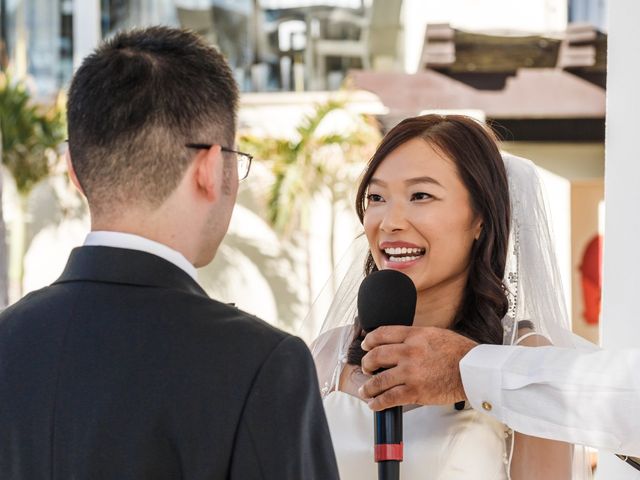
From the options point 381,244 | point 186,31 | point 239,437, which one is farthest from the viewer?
point 381,244

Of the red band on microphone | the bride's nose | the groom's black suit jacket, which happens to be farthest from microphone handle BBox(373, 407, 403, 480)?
the bride's nose

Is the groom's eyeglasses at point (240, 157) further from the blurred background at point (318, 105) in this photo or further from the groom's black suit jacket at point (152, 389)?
the blurred background at point (318, 105)

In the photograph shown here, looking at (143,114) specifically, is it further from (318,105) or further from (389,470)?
(318,105)

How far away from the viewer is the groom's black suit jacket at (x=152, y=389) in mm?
1505

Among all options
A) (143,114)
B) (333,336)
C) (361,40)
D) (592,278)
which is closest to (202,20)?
(361,40)

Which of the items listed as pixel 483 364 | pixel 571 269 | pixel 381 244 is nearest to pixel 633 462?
pixel 483 364

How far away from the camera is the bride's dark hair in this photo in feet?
9.27

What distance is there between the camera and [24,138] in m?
11.5

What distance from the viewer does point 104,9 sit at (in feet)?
45.4

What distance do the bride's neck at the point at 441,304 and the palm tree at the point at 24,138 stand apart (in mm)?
9174

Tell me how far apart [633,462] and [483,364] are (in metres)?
0.37

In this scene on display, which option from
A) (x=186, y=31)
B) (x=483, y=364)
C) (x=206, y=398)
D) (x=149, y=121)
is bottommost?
(x=483, y=364)

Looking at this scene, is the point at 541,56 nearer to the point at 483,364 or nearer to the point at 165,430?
the point at 483,364

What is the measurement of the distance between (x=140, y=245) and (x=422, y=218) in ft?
4.08
